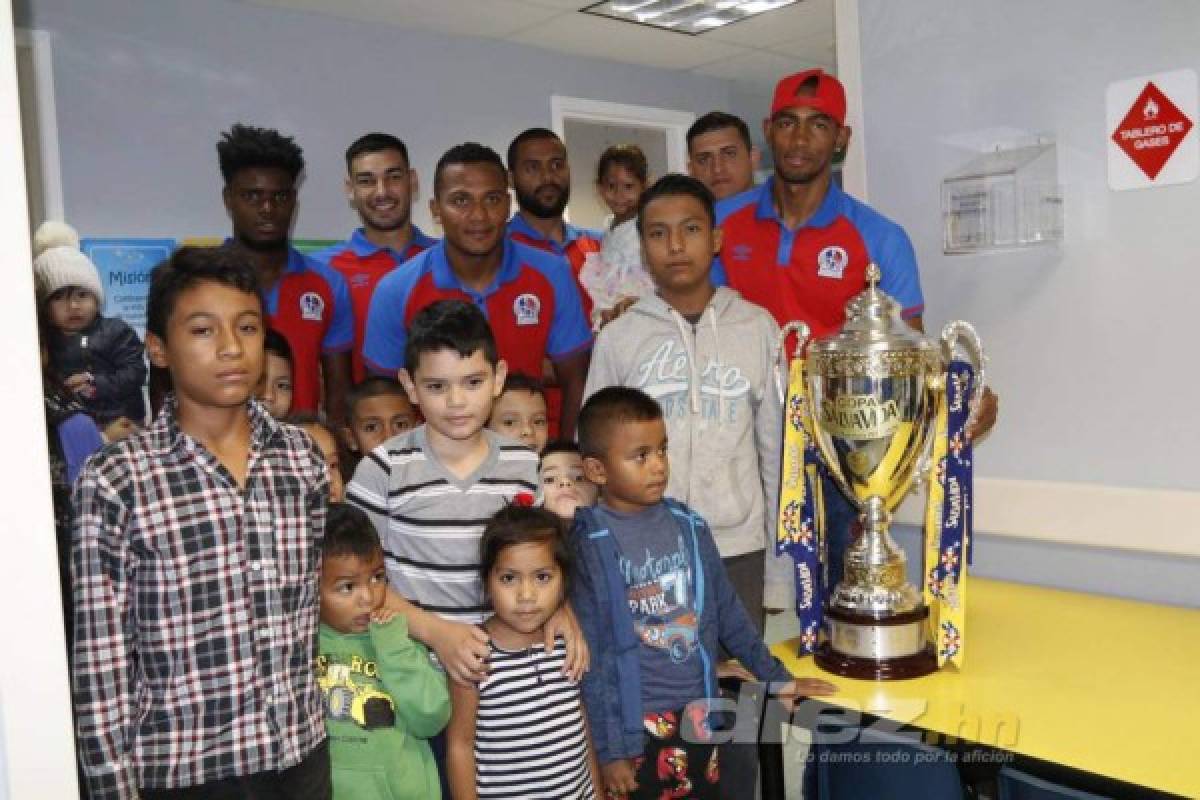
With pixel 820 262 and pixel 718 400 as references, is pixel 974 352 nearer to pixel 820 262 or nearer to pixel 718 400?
pixel 718 400

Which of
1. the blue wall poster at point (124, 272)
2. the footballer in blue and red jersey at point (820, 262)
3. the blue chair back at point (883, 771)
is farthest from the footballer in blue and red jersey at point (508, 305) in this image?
the blue wall poster at point (124, 272)

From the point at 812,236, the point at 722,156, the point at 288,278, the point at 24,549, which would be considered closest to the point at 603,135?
the point at 722,156

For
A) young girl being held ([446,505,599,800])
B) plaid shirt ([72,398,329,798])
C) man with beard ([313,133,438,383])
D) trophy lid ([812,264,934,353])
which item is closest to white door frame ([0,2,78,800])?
plaid shirt ([72,398,329,798])

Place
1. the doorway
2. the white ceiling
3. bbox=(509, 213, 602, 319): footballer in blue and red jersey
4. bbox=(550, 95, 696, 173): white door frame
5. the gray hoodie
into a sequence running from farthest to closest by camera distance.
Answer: the doorway, bbox=(550, 95, 696, 173): white door frame, the white ceiling, bbox=(509, 213, 602, 319): footballer in blue and red jersey, the gray hoodie

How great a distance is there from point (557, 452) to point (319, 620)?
0.63 m

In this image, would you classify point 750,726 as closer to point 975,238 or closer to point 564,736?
point 564,736

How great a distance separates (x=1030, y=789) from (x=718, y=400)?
0.87 m

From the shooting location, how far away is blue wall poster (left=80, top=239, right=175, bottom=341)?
446 cm

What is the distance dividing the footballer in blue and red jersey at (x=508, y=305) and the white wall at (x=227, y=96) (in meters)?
2.65

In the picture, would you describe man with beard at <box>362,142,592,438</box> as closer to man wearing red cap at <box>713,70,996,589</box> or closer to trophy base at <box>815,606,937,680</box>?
man wearing red cap at <box>713,70,996,589</box>

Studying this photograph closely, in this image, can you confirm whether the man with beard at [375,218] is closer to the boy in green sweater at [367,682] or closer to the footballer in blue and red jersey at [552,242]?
the footballer in blue and red jersey at [552,242]

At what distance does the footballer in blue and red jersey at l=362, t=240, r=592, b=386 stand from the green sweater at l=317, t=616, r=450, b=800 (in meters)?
0.97

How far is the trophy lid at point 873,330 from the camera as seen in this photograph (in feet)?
5.53

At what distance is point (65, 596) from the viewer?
51.9 inches
